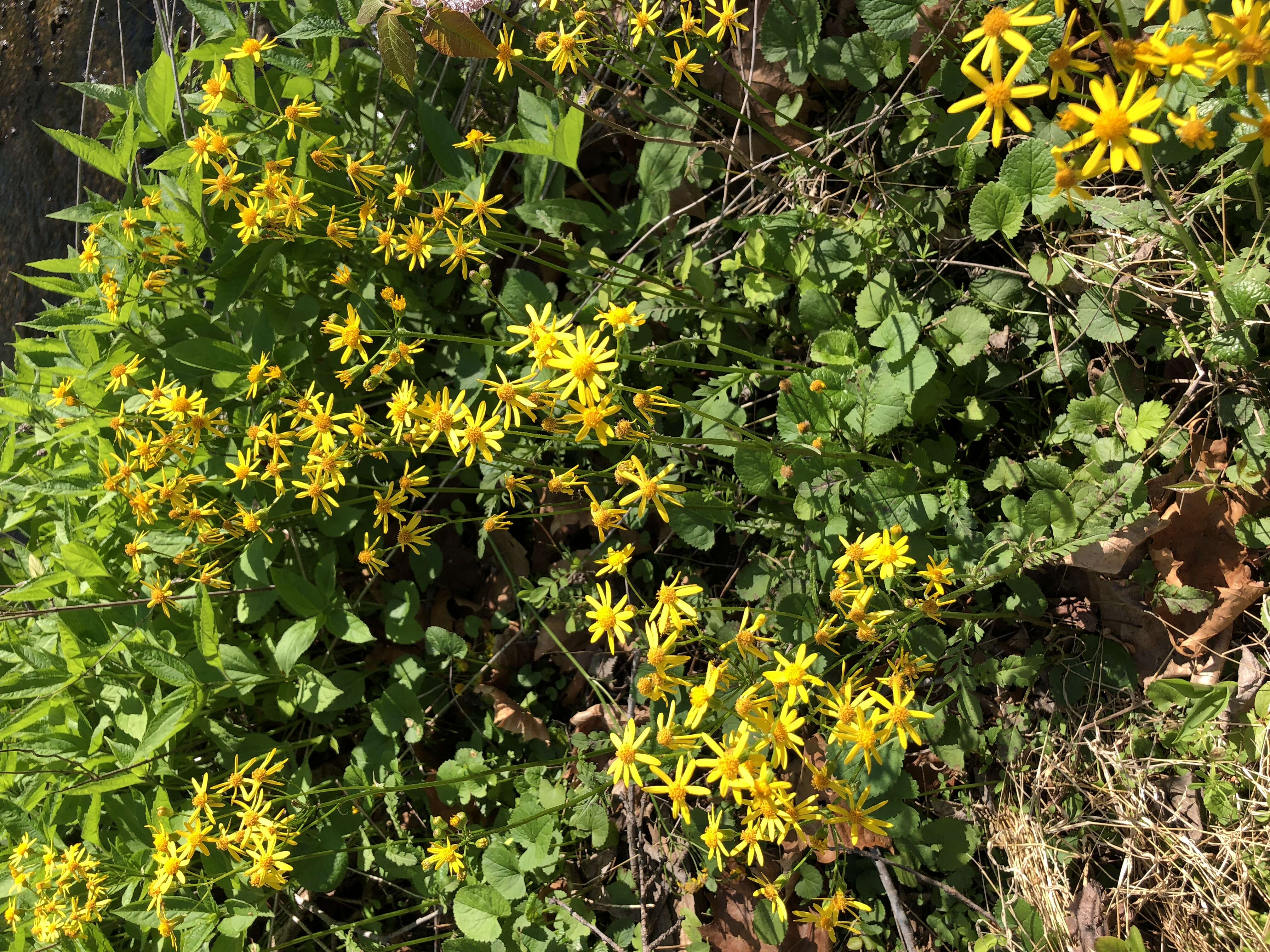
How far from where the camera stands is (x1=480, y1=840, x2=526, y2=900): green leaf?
8.51 ft

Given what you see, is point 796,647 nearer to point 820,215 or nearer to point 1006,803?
point 1006,803

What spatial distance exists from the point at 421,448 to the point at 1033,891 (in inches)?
79.5

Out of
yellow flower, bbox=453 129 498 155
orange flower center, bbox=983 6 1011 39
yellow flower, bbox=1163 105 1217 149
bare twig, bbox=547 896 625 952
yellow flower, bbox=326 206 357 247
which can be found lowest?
bare twig, bbox=547 896 625 952

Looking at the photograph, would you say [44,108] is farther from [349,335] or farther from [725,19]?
[725,19]

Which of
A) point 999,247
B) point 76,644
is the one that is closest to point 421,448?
point 76,644

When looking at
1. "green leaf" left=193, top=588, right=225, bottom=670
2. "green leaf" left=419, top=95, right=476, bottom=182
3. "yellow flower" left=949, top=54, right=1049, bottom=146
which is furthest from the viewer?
"green leaf" left=419, top=95, right=476, bottom=182

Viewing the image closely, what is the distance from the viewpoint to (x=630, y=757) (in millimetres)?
2078

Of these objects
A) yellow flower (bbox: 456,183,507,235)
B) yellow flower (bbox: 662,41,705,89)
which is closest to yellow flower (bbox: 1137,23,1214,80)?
yellow flower (bbox: 662,41,705,89)

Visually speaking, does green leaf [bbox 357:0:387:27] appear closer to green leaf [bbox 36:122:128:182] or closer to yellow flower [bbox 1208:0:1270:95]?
green leaf [bbox 36:122:128:182]

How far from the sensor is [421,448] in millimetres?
2211

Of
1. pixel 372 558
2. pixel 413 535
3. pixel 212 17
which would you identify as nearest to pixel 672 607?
pixel 413 535

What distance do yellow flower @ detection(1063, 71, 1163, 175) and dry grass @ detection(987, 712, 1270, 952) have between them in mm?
1479

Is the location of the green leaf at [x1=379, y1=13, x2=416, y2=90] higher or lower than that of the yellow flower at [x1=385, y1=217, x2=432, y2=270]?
higher

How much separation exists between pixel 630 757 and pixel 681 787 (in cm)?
18
